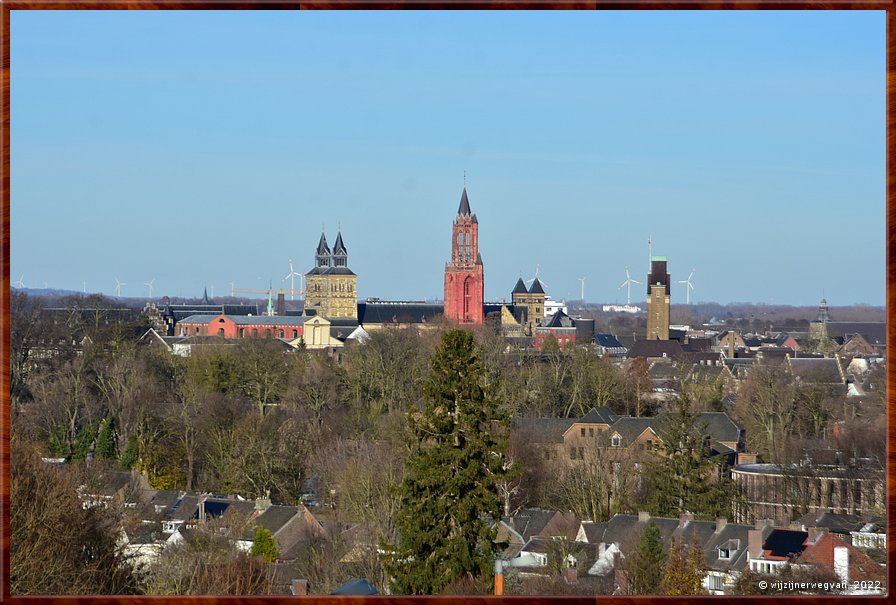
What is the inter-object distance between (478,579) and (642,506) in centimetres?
1414

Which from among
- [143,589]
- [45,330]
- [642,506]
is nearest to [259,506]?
[642,506]

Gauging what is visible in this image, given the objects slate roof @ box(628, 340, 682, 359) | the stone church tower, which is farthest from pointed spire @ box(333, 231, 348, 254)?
slate roof @ box(628, 340, 682, 359)

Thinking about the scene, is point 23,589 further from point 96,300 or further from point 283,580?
point 96,300

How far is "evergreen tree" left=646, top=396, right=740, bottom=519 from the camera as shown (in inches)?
1148

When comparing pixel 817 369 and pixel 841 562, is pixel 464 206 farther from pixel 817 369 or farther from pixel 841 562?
pixel 841 562

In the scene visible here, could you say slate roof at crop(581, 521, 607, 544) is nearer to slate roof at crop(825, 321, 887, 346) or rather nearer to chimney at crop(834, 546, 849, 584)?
chimney at crop(834, 546, 849, 584)

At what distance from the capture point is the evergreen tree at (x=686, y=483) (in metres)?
29.2

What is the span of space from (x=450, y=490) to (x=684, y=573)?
5.08m

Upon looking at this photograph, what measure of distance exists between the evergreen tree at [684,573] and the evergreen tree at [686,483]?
7566 mm

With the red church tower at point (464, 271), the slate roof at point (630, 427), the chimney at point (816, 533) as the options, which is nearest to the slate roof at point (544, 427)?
A: the slate roof at point (630, 427)

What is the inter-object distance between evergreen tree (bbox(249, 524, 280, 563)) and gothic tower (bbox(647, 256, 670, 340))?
258 ft

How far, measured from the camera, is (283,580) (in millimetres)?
22766

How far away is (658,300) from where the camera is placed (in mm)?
102750

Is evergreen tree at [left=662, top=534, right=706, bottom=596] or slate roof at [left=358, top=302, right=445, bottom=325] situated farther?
slate roof at [left=358, top=302, right=445, bottom=325]
